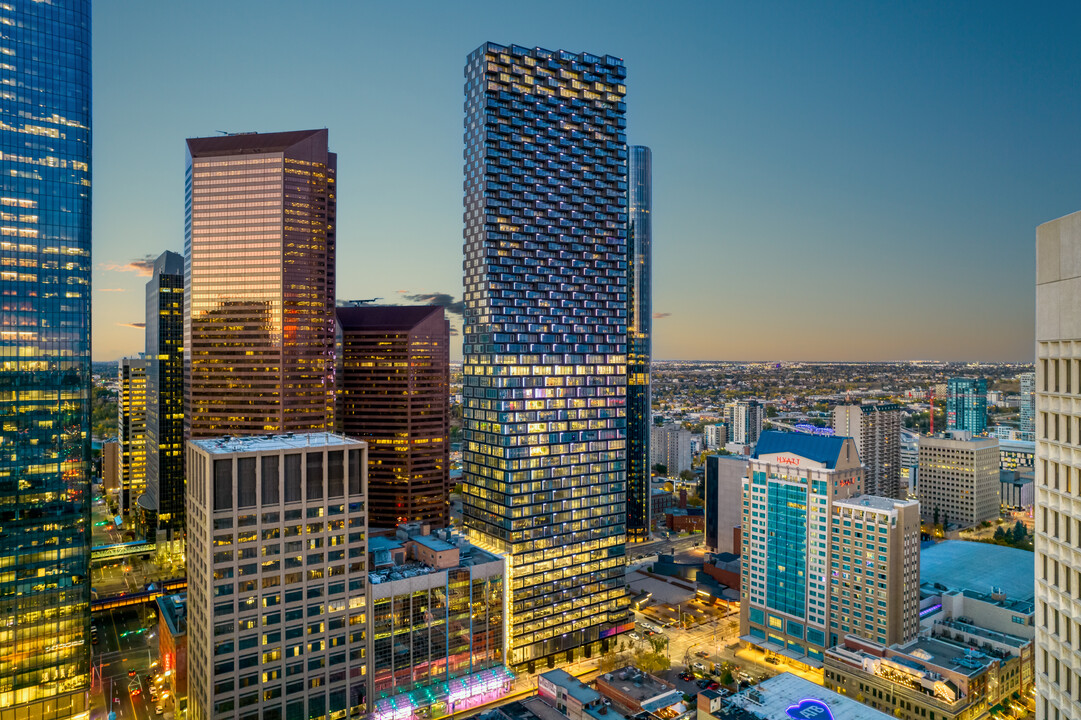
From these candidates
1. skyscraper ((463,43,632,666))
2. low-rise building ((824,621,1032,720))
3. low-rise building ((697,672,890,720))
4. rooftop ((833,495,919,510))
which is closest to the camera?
low-rise building ((697,672,890,720))

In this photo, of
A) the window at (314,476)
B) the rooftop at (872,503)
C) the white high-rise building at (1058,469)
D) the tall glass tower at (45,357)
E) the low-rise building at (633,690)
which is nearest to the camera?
the white high-rise building at (1058,469)

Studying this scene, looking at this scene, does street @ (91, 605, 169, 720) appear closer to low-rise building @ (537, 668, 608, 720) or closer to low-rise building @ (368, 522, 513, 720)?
low-rise building @ (368, 522, 513, 720)

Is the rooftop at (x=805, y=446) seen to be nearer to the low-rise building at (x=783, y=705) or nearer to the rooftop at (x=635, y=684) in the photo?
the low-rise building at (x=783, y=705)

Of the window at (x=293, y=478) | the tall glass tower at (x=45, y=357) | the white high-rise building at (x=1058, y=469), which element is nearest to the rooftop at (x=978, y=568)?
the window at (x=293, y=478)

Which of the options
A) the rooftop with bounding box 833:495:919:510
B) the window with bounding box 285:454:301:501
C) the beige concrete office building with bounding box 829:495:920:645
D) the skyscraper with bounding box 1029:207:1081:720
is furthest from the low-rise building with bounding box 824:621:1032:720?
the window with bounding box 285:454:301:501

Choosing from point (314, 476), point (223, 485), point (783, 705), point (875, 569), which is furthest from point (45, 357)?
point (875, 569)

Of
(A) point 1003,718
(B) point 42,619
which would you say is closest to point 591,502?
(A) point 1003,718
